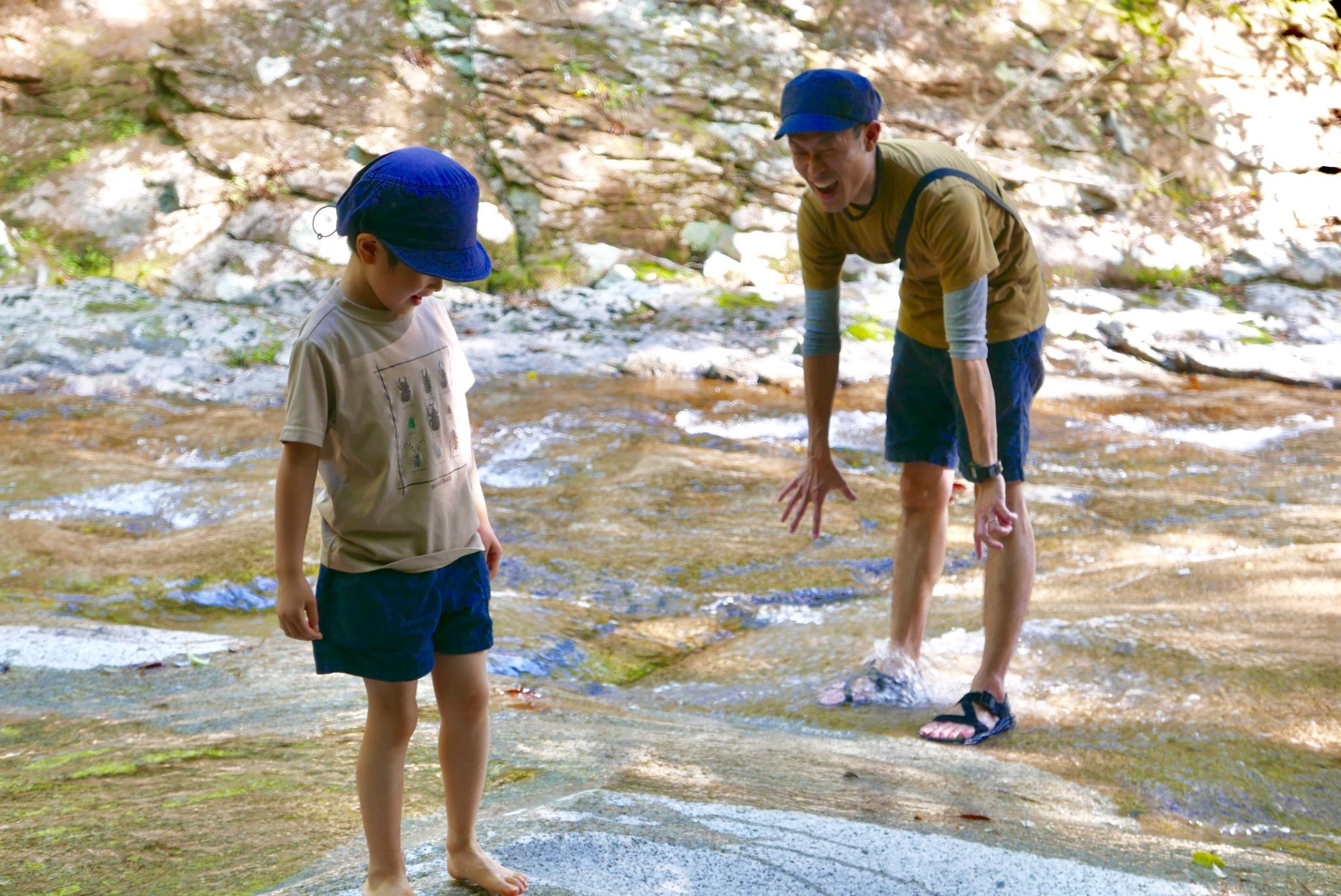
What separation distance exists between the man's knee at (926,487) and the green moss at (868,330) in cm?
715

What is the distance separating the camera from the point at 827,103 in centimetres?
329

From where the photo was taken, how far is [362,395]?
83.7 inches

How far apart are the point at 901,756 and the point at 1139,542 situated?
2858 mm

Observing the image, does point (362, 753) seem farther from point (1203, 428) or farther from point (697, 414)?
point (1203, 428)

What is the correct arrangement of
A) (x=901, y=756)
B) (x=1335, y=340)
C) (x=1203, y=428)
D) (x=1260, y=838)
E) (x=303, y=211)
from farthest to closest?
(x=303, y=211) < (x=1335, y=340) < (x=1203, y=428) < (x=901, y=756) < (x=1260, y=838)

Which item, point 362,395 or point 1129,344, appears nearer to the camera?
point 362,395

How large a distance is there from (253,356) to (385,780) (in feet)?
29.3

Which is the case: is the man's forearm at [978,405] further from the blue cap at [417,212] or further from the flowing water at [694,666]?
the blue cap at [417,212]

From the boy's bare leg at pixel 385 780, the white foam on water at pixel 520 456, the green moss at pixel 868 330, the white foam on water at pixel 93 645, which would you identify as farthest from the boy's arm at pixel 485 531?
the green moss at pixel 868 330

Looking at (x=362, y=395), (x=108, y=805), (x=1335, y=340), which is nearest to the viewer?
(x=362, y=395)

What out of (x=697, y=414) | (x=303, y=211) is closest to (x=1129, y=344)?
(x=697, y=414)

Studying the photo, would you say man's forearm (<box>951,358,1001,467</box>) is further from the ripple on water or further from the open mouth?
the ripple on water

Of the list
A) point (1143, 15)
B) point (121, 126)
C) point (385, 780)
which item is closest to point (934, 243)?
point (385, 780)

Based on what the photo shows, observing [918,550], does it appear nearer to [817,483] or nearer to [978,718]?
[817,483]
